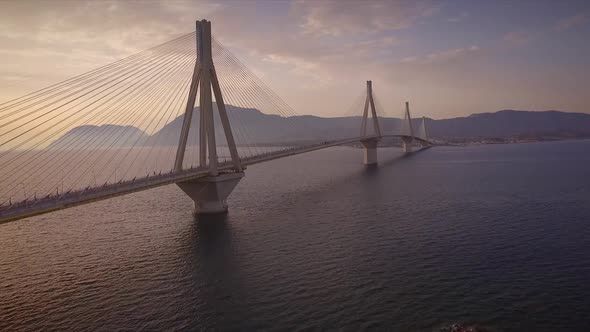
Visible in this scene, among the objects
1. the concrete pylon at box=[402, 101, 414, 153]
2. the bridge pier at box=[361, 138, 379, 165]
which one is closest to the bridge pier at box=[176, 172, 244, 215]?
the bridge pier at box=[361, 138, 379, 165]

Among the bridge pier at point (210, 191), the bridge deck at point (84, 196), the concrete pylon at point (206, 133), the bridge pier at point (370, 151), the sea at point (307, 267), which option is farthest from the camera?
the bridge pier at point (370, 151)

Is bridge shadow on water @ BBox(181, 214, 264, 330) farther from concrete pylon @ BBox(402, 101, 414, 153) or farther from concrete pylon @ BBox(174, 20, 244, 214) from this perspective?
concrete pylon @ BBox(402, 101, 414, 153)

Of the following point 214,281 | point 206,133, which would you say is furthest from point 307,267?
point 206,133

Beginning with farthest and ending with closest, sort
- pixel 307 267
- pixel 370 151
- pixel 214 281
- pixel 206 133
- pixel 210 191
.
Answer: pixel 370 151 < pixel 210 191 < pixel 206 133 < pixel 307 267 < pixel 214 281

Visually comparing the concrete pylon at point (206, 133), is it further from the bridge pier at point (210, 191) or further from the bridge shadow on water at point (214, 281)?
the bridge shadow on water at point (214, 281)

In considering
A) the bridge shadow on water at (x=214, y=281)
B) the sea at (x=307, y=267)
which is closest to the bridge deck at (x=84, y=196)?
the sea at (x=307, y=267)

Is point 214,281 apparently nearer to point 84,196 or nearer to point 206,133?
point 84,196
